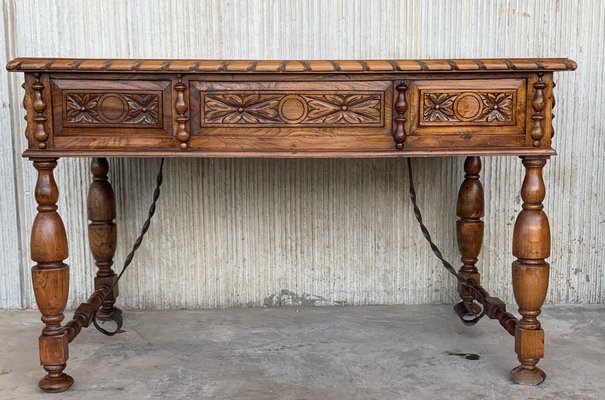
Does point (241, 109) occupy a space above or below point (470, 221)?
above

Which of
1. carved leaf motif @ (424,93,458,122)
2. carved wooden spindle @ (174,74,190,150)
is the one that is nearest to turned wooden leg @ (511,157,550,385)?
carved leaf motif @ (424,93,458,122)

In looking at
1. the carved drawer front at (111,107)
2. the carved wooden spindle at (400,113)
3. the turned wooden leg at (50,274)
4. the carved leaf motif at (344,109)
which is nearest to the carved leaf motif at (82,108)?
the carved drawer front at (111,107)

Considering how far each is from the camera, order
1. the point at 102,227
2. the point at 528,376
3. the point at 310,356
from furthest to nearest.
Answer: the point at 102,227
the point at 310,356
the point at 528,376

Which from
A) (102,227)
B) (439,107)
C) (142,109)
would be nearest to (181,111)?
(142,109)

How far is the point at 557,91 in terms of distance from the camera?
267 centimetres

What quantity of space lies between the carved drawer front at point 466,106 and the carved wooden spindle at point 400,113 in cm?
2

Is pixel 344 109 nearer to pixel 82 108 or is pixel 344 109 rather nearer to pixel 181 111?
pixel 181 111

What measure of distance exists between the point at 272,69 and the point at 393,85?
33 centimetres

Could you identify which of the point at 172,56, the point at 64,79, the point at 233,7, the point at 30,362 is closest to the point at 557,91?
the point at 233,7

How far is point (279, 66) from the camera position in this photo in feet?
6.10

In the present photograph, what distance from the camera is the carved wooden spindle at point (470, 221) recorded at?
254 cm

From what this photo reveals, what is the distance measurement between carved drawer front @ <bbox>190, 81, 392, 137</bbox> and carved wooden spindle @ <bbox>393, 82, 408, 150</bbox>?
0.08ft

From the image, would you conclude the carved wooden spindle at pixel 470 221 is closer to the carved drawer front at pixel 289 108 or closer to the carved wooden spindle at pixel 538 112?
the carved wooden spindle at pixel 538 112

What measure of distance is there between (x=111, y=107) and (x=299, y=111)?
0.50 metres
